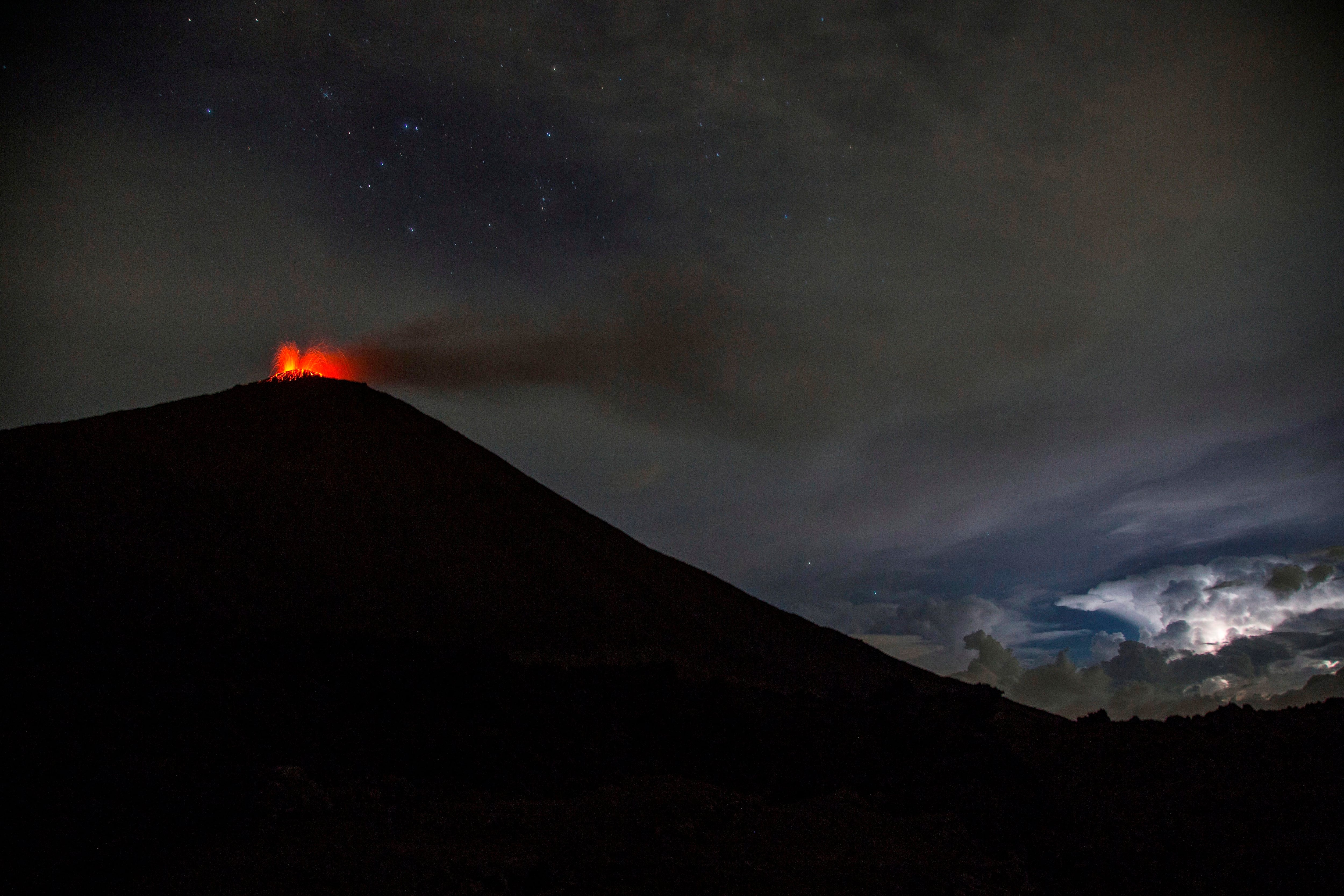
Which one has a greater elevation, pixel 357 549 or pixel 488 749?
pixel 357 549

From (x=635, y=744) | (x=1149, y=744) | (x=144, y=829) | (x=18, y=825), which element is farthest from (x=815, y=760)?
(x=18, y=825)

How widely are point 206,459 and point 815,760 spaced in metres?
31.4

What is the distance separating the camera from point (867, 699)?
870 inches

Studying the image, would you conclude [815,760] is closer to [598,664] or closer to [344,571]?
[598,664]

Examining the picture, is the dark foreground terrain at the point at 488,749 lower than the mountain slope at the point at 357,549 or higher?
lower

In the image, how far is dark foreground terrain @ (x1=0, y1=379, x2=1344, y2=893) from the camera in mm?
11352

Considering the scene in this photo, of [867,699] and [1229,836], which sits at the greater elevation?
[867,699]

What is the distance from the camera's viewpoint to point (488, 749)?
16.3m

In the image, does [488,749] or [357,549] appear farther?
[357,549]

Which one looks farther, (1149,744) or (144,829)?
(1149,744)

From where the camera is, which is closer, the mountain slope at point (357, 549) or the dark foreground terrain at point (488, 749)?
the dark foreground terrain at point (488, 749)

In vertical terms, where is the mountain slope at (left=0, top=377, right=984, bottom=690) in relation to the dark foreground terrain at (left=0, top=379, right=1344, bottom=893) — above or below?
above

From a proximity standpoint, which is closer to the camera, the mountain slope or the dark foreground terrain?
the dark foreground terrain

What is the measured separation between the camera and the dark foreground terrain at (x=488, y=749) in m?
11.4
